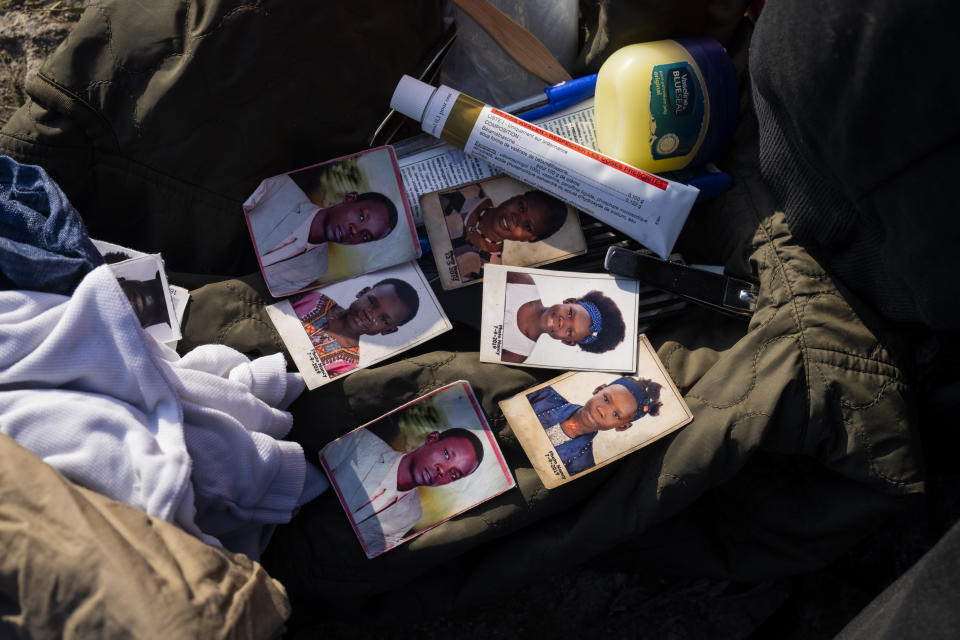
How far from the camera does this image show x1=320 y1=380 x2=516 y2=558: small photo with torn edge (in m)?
0.78

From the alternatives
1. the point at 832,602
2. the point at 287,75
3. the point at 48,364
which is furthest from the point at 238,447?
the point at 832,602

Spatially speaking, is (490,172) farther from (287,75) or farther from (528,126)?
(287,75)

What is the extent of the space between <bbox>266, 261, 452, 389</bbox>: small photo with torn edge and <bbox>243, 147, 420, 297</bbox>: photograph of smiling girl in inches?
0.8

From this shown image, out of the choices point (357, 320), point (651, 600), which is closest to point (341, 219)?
point (357, 320)

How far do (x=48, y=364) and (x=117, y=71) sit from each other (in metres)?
0.37

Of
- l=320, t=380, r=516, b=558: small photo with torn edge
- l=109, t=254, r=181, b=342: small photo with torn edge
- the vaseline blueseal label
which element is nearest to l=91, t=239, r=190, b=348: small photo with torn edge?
l=109, t=254, r=181, b=342: small photo with torn edge

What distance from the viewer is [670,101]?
0.78 m

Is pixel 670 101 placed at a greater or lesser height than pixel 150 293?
greater

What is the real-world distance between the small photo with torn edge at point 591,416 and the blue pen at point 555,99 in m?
0.36

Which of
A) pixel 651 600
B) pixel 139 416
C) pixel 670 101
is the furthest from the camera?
pixel 651 600

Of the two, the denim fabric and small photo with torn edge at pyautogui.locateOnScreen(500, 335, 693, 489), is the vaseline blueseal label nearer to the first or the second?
small photo with torn edge at pyautogui.locateOnScreen(500, 335, 693, 489)

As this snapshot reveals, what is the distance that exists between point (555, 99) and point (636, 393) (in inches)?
16.5

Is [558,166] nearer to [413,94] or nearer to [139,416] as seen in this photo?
[413,94]

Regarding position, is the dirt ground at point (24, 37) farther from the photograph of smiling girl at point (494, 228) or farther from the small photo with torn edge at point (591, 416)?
the small photo with torn edge at point (591, 416)
